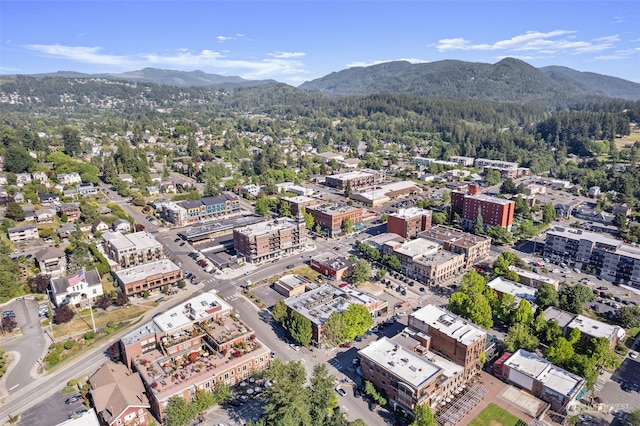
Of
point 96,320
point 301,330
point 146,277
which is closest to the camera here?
point 301,330

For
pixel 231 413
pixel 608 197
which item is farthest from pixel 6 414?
pixel 608 197

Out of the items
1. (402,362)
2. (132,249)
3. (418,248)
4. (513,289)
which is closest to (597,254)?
(513,289)

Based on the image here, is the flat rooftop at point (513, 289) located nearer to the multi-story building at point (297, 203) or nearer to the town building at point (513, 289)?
the town building at point (513, 289)

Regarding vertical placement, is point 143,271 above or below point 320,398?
above

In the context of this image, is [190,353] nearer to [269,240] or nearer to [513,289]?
[269,240]

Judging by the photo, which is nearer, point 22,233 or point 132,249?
point 132,249

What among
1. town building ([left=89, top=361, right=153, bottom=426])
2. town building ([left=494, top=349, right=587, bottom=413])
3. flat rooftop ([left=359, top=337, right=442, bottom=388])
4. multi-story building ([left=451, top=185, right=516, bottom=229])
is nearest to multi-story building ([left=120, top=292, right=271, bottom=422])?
town building ([left=89, top=361, right=153, bottom=426])

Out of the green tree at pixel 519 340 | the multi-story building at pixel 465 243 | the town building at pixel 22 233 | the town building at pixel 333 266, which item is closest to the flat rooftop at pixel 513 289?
the multi-story building at pixel 465 243
